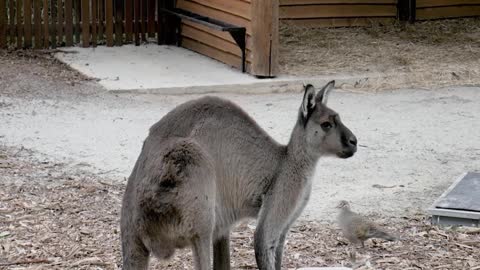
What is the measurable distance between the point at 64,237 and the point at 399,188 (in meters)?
2.83

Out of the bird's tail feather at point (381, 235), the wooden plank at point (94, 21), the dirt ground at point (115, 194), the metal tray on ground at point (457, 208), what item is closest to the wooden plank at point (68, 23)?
the wooden plank at point (94, 21)

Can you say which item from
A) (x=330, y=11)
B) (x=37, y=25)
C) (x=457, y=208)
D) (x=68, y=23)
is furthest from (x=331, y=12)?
(x=457, y=208)

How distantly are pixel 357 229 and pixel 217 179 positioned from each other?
61.5 inches

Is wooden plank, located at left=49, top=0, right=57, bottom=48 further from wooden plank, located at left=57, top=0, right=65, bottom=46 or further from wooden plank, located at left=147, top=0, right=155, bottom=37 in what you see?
wooden plank, located at left=147, top=0, right=155, bottom=37

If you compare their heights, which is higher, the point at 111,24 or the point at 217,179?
the point at 217,179

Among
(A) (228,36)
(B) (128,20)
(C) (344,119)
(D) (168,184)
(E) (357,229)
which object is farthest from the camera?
(B) (128,20)

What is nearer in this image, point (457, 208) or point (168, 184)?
point (168, 184)

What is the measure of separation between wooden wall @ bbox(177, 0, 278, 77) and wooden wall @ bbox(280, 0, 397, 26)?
184cm

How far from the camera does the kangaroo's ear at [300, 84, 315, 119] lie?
18.7 ft

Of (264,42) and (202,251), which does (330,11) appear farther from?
(202,251)

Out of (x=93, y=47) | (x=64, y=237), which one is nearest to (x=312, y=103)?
(x=64, y=237)

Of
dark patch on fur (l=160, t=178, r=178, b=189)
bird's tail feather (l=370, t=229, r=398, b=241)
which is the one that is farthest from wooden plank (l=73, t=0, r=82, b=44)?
dark patch on fur (l=160, t=178, r=178, b=189)

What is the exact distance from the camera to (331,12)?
1566 cm

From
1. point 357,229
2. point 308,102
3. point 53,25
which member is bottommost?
point 357,229
